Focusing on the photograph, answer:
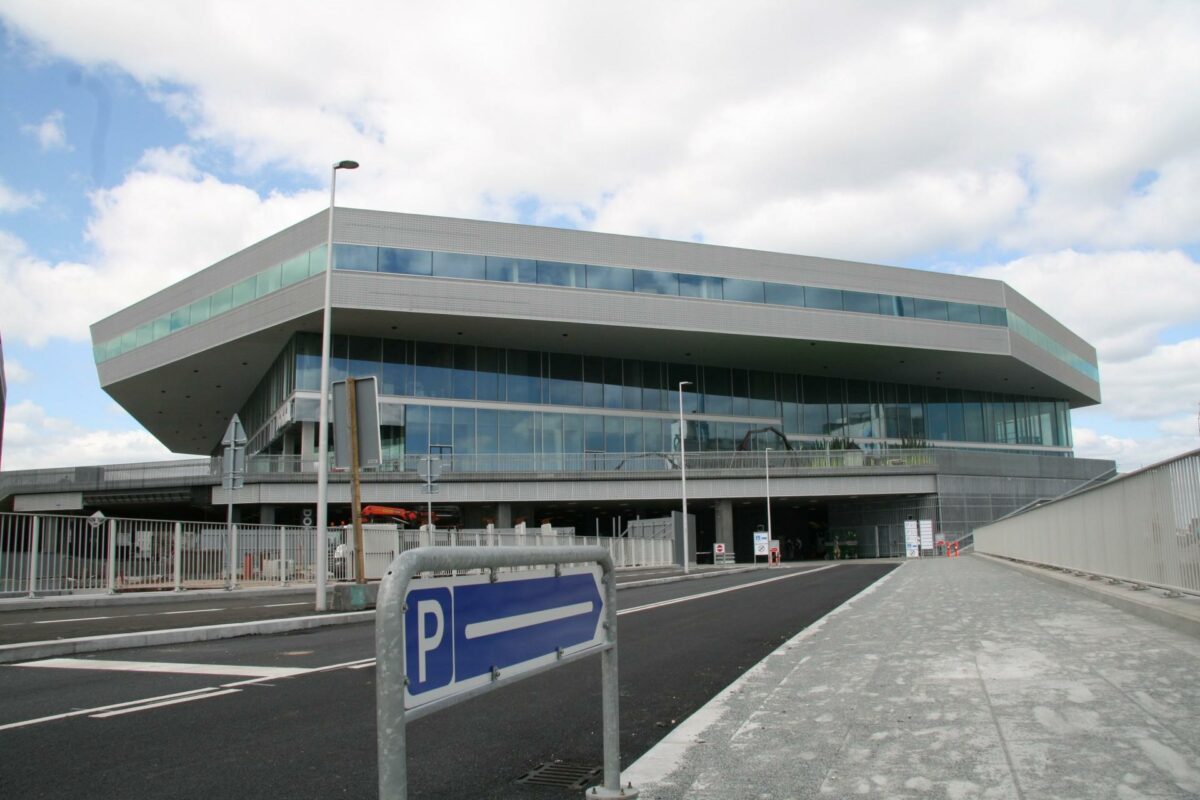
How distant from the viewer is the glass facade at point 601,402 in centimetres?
4831

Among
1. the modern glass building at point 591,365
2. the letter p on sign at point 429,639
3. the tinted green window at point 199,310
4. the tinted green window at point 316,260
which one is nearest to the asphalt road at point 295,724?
the letter p on sign at point 429,639

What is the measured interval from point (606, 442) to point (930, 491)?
19866 millimetres

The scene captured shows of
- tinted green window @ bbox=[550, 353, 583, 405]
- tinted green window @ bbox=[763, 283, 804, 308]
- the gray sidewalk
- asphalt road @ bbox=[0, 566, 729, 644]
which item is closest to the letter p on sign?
the gray sidewalk

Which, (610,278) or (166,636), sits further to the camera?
(610,278)

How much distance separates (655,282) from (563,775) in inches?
1805

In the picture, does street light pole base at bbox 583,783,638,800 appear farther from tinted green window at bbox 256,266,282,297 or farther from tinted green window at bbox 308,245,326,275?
tinted green window at bbox 256,266,282,297

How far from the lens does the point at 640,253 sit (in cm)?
4988

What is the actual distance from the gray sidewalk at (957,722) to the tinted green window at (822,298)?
147ft

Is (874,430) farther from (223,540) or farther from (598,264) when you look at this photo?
(223,540)

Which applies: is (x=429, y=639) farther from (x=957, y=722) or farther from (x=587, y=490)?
(x=587, y=490)

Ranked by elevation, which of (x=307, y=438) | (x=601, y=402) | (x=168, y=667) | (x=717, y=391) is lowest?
(x=168, y=667)

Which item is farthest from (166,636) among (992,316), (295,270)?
(992,316)

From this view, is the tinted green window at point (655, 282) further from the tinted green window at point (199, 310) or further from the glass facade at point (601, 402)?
the tinted green window at point (199, 310)

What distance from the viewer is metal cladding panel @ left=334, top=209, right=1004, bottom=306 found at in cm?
4547
